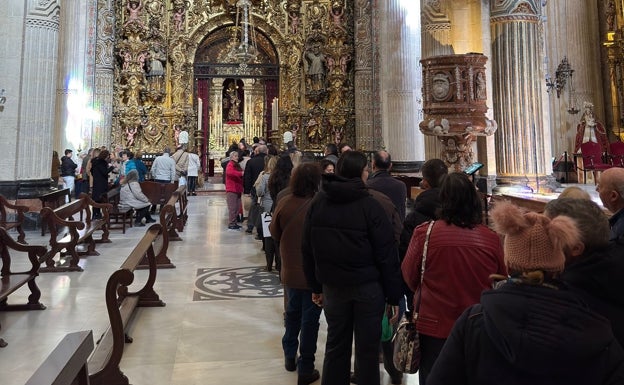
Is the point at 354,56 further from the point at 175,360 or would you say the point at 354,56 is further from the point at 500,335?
the point at 500,335

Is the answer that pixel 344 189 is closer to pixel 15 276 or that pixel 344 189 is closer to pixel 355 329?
pixel 355 329

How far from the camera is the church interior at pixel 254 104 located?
4.87 meters

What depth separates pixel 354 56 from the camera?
21703mm

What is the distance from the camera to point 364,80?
69.6ft

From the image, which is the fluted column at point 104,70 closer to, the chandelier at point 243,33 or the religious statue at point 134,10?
the religious statue at point 134,10

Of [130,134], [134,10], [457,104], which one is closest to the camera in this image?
[457,104]

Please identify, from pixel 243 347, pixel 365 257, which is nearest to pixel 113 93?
pixel 243 347

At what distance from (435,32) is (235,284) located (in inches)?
284

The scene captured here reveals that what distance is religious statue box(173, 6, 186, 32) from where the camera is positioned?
22141mm

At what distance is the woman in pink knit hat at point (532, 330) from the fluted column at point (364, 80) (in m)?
19.7

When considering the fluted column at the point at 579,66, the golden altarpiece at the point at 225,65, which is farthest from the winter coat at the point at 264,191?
the fluted column at the point at 579,66

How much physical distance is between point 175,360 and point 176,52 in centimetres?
2046

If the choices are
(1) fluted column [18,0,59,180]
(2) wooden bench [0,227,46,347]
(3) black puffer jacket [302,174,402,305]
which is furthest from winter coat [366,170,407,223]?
(1) fluted column [18,0,59,180]

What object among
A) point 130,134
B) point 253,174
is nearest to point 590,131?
point 253,174
